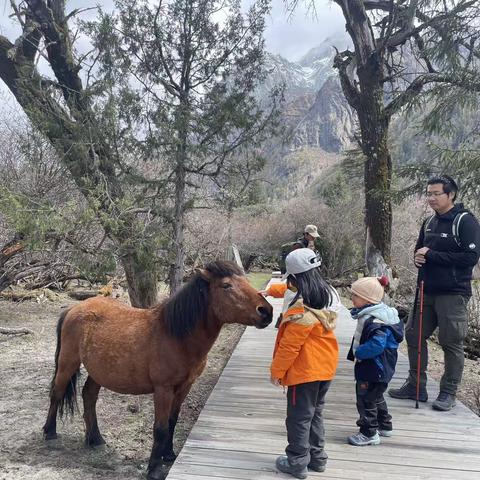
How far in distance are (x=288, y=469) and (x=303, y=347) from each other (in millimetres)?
781

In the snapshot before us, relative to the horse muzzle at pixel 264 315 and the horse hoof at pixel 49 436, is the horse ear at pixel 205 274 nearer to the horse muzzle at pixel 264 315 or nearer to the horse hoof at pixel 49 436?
the horse muzzle at pixel 264 315

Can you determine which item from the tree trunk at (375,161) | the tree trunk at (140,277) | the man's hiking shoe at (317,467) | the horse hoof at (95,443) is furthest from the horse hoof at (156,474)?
the tree trunk at (375,161)

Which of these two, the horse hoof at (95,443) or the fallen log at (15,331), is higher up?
the horse hoof at (95,443)

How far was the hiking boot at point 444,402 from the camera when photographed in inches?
156

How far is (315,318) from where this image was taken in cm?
267

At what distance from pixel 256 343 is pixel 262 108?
11.3 feet

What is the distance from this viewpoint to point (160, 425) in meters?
3.08

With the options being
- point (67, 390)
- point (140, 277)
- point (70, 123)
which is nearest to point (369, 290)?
point (67, 390)

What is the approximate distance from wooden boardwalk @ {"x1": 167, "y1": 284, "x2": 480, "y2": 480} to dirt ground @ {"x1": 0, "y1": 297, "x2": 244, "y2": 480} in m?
0.50

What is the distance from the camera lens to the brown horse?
2.96 m

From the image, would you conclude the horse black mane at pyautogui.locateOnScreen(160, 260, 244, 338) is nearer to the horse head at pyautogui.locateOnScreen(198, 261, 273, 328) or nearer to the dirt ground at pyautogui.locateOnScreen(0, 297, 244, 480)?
the horse head at pyautogui.locateOnScreen(198, 261, 273, 328)

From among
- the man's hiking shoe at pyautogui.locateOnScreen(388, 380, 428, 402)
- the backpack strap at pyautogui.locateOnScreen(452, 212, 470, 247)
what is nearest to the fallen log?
the man's hiking shoe at pyautogui.locateOnScreen(388, 380, 428, 402)

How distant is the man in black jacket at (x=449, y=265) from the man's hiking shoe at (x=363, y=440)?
99cm

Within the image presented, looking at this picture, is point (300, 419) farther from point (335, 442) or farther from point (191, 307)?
point (191, 307)
